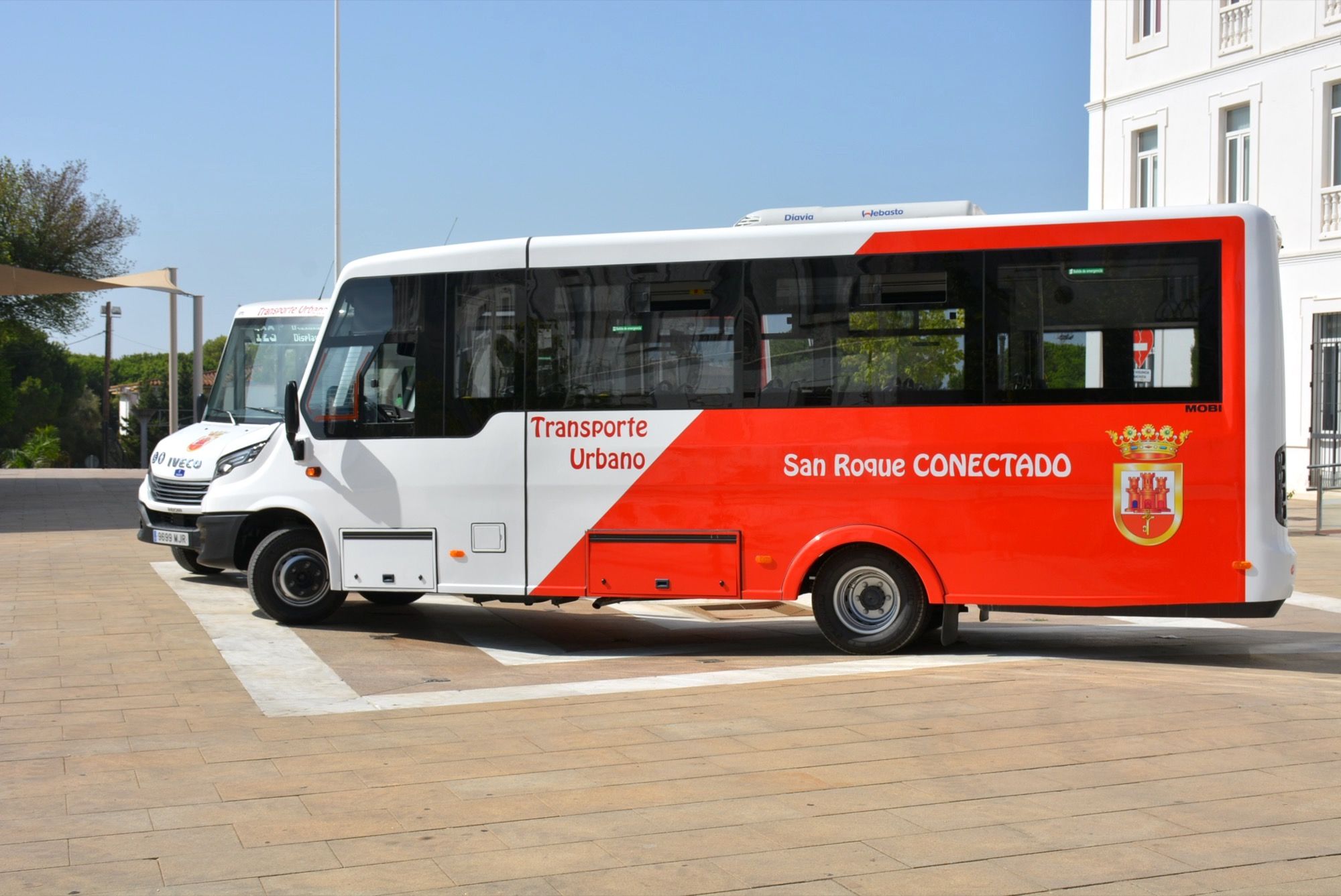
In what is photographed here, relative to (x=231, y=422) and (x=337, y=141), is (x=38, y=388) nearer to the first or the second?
(x=337, y=141)

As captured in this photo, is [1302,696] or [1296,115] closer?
[1302,696]

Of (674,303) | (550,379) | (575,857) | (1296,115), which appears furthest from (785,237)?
(1296,115)

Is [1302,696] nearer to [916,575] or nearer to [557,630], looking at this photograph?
[916,575]

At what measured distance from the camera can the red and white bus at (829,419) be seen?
9062 millimetres

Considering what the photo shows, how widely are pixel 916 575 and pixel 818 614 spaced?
2.37 ft

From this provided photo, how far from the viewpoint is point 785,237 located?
9.70 meters

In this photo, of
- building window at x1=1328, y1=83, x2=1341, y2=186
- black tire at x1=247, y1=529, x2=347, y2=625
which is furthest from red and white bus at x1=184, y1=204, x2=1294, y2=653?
building window at x1=1328, y1=83, x2=1341, y2=186

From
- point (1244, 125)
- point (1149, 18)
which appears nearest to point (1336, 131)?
point (1244, 125)

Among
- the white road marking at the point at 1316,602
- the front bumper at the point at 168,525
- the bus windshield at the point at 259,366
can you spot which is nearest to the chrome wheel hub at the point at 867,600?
the white road marking at the point at 1316,602

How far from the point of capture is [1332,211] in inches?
963

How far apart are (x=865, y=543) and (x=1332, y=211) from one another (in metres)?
18.5

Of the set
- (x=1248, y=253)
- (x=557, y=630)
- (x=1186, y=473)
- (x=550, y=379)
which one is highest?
(x=1248, y=253)

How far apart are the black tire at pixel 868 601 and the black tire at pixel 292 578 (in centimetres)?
392

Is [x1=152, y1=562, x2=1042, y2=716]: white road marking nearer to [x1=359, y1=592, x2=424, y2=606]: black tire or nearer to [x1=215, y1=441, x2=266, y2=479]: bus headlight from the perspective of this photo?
[x1=359, y1=592, x2=424, y2=606]: black tire
